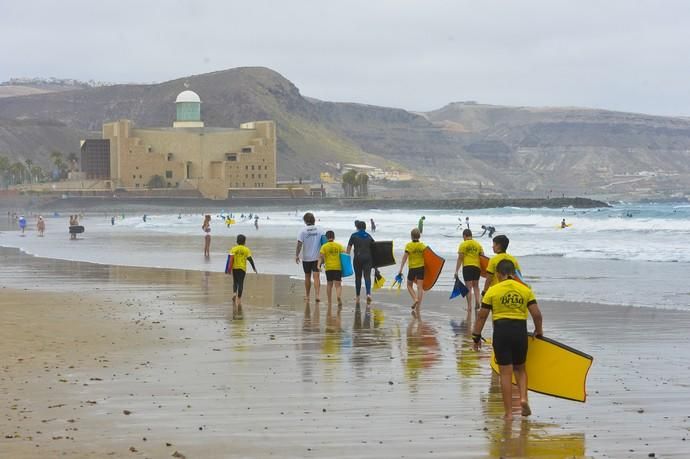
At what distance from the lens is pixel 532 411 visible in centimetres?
784

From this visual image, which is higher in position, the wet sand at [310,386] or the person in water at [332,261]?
the person in water at [332,261]

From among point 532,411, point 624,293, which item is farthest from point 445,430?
point 624,293

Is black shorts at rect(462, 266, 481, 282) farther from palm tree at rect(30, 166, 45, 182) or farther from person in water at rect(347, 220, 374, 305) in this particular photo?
palm tree at rect(30, 166, 45, 182)

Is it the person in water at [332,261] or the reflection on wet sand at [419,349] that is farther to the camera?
the person in water at [332,261]

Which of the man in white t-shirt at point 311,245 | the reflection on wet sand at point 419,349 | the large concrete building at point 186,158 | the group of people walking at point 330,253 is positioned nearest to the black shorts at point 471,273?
the reflection on wet sand at point 419,349

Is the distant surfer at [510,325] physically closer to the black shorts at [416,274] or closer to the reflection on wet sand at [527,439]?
the reflection on wet sand at [527,439]

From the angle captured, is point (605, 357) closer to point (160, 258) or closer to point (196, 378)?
point (196, 378)

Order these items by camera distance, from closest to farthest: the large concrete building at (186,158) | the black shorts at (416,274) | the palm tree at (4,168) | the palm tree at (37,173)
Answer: the black shorts at (416,274) < the large concrete building at (186,158) < the palm tree at (4,168) < the palm tree at (37,173)

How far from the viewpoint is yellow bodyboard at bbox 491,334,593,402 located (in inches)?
301

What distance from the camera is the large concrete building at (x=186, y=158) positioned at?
12050 cm

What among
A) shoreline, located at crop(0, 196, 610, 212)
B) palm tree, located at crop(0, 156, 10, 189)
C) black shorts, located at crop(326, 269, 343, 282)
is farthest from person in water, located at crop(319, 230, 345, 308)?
palm tree, located at crop(0, 156, 10, 189)

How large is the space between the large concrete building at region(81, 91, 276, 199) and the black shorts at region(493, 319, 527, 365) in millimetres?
114116

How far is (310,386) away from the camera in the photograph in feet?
28.3

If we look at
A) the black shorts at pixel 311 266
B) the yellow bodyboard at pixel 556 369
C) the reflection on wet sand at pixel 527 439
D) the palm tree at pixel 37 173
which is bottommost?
the reflection on wet sand at pixel 527 439
